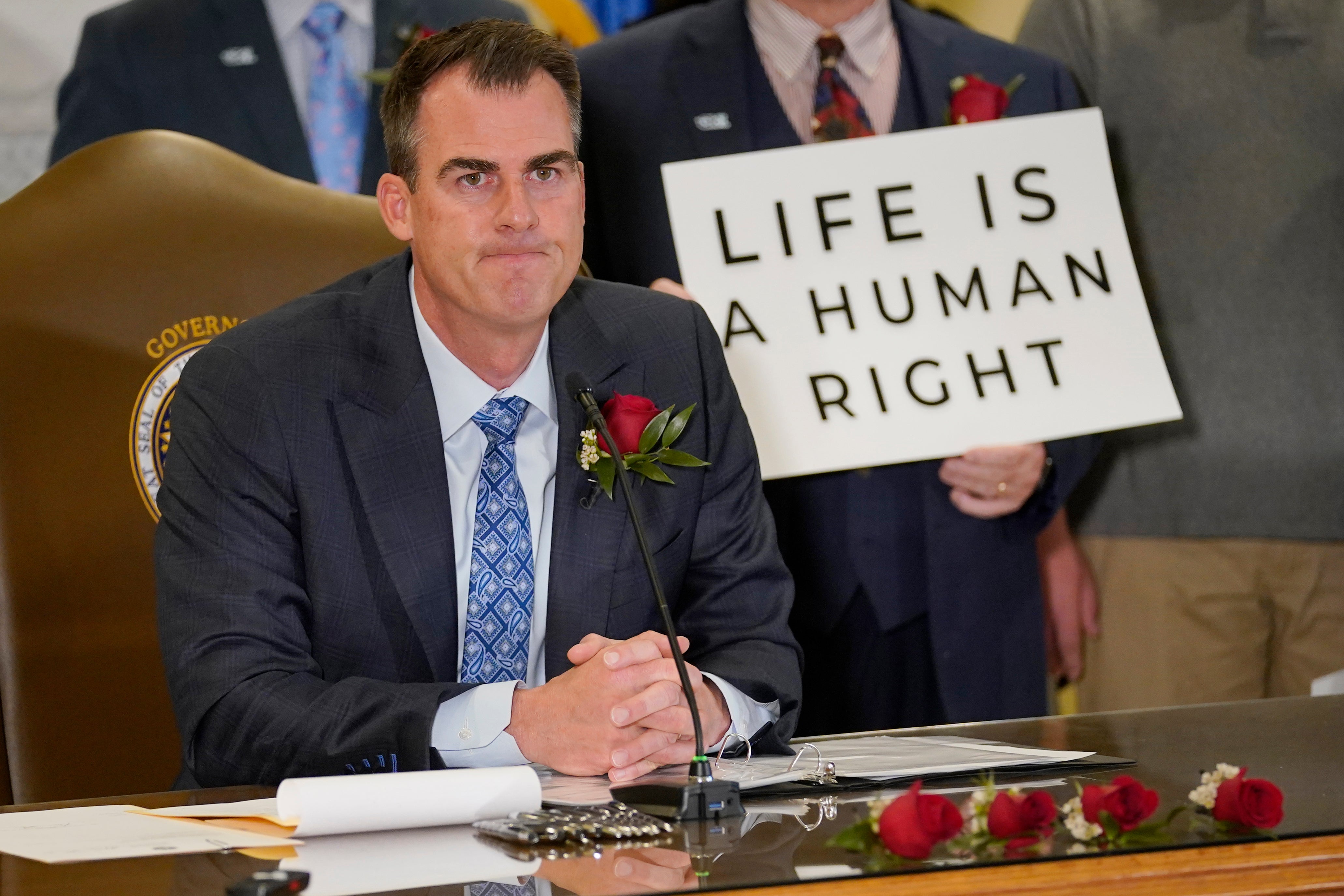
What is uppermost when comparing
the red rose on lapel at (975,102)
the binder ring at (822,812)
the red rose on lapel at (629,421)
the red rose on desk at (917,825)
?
the red rose on lapel at (975,102)

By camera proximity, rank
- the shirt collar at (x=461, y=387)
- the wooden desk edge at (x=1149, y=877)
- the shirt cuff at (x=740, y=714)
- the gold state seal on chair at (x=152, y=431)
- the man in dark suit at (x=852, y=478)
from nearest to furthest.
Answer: the wooden desk edge at (x=1149, y=877) < the shirt cuff at (x=740, y=714) < the shirt collar at (x=461, y=387) < the gold state seal on chair at (x=152, y=431) < the man in dark suit at (x=852, y=478)

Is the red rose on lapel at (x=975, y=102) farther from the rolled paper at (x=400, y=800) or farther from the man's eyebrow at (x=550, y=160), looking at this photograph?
the rolled paper at (x=400, y=800)

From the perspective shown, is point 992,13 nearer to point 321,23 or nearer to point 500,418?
point 321,23

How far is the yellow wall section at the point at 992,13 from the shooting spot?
373cm

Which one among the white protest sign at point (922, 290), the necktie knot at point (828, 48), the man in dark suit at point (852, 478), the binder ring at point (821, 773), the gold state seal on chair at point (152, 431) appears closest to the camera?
the binder ring at point (821, 773)

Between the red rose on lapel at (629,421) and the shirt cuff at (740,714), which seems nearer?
the shirt cuff at (740,714)

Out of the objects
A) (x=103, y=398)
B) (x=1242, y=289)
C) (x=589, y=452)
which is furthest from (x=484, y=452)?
(x=1242, y=289)

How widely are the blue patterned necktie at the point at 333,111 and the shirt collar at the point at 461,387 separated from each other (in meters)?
1.14

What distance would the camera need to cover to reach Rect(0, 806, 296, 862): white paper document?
129cm

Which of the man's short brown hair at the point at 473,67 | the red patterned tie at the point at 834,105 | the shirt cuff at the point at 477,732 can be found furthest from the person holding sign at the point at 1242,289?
the shirt cuff at the point at 477,732

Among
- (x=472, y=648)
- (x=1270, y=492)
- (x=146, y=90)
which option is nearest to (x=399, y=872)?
(x=472, y=648)

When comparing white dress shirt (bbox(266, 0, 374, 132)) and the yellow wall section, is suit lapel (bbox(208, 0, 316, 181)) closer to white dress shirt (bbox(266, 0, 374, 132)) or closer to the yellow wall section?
white dress shirt (bbox(266, 0, 374, 132))

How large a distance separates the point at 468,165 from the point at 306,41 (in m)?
1.39

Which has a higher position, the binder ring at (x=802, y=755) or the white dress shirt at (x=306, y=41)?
the white dress shirt at (x=306, y=41)
